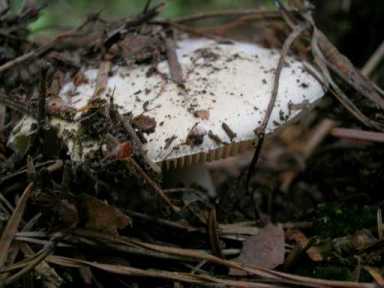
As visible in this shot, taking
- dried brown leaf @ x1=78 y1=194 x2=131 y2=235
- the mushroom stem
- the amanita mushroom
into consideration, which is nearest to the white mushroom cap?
the amanita mushroom

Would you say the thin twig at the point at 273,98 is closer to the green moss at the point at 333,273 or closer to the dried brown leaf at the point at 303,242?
the dried brown leaf at the point at 303,242

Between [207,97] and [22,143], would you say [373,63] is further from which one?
[22,143]

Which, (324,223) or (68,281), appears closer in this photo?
(68,281)

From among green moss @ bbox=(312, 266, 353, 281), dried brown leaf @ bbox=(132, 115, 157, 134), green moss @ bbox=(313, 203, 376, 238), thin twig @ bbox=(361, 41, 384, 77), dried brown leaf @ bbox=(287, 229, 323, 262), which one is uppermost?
thin twig @ bbox=(361, 41, 384, 77)

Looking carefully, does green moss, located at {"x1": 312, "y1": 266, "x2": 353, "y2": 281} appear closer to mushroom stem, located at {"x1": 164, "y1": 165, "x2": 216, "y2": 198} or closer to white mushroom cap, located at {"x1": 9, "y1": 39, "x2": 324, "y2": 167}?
white mushroom cap, located at {"x1": 9, "y1": 39, "x2": 324, "y2": 167}

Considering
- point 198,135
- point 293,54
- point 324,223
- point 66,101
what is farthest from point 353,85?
point 66,101

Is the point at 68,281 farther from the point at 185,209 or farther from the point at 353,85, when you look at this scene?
the point at 353,85

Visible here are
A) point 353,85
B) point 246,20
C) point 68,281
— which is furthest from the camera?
point 246,20

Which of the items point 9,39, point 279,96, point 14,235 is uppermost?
point 9,39

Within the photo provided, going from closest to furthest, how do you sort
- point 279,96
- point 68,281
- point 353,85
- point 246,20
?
point 68,281, point 279,96, point 353,85, point 246,20
